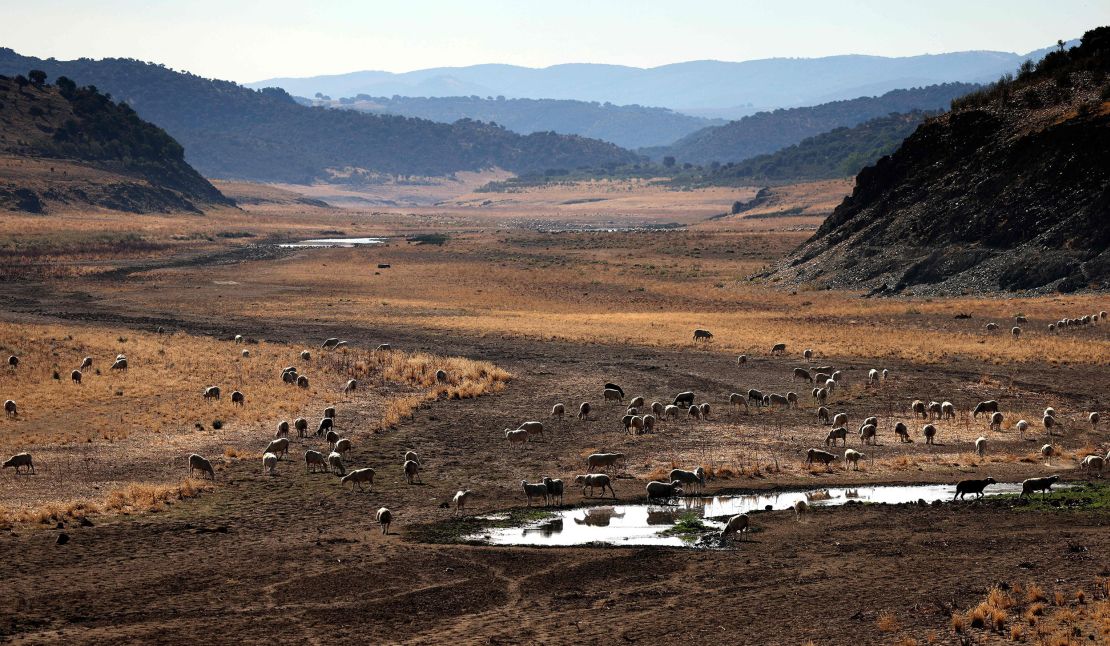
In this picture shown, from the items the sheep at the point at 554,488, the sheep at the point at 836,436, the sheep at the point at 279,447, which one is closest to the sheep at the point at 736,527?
the sheep at the point at 554,488

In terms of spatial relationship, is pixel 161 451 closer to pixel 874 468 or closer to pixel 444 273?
pixel 874 468

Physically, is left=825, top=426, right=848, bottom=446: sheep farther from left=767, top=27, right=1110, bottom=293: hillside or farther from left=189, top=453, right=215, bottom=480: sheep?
left=767, top=27, right=1110, bottom=293: hillside

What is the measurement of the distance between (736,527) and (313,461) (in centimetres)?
1089

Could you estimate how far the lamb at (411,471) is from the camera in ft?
91.8

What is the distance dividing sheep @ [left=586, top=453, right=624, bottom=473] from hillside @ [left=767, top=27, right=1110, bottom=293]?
4483cm

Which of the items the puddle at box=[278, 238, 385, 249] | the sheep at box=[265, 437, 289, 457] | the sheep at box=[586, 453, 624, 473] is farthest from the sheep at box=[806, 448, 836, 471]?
the puddle at box=[278, 238, 385, 249]

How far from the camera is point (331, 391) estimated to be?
4062 centimetres

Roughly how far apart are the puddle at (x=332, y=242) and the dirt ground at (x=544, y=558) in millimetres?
101269

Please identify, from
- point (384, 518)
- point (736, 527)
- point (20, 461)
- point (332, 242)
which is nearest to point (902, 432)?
point (736, 527)

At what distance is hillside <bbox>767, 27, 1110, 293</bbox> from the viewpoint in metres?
68.6

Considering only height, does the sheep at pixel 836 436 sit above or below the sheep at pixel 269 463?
below

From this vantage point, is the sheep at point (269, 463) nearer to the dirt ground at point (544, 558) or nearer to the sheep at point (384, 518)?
the dirt ground at point (544, 558)

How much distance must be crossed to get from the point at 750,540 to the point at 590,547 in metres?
2.96

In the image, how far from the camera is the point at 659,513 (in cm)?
2522
